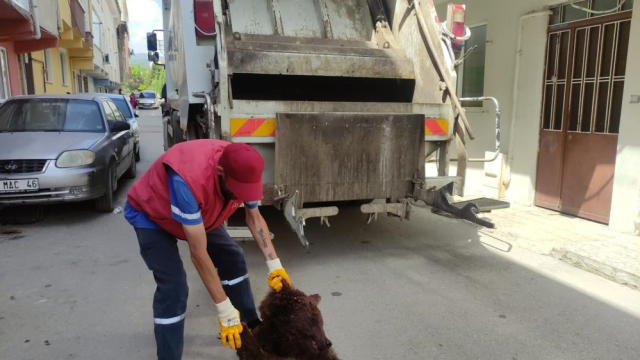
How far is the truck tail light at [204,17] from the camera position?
429 centimetres

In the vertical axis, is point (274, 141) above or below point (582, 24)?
below

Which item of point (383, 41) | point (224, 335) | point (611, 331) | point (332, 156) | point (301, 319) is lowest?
point (611, 331)

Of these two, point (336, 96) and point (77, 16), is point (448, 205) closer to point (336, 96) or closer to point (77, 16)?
point (336, 96)

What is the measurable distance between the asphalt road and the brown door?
60.7 inches

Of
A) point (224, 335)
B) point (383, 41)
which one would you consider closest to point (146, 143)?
point (383, 41)

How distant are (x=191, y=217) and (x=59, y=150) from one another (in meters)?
4.06

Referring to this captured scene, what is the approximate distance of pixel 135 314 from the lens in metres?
3.17

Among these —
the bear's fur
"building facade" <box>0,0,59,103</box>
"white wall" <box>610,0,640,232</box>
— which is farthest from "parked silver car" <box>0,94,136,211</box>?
"white wall" <box>610,0,640,232</box>

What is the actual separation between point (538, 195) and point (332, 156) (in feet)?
11.8

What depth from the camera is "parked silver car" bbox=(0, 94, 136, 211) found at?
500cm

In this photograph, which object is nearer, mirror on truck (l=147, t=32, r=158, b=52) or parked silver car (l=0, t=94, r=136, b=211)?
parked silver car (l=0, t=94, r=136, b=211)

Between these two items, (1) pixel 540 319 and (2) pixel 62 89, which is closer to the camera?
(1) pixel 540 319

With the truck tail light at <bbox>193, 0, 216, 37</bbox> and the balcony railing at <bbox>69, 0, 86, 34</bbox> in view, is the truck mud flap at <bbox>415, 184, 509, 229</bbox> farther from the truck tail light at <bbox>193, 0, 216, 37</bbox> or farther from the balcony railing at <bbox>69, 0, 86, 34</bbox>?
the balcony railing at <bbox>69, 0, 86, 34</bbox>

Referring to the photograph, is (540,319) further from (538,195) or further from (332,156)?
(538,195)
